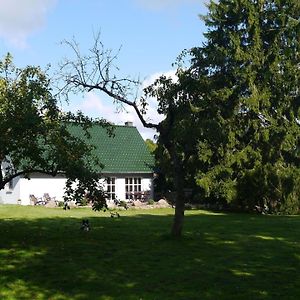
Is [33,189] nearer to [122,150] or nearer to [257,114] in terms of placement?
[122,150]

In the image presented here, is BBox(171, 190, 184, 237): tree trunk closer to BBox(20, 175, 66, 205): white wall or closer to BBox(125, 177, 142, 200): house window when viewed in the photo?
BBox(20, 175, 66, 205): white wall

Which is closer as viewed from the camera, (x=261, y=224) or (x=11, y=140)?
(x=11, y=140)

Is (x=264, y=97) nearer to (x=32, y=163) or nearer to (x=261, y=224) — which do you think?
(x=261, y=224)

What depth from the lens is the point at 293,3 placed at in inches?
1465

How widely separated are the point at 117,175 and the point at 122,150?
335cm

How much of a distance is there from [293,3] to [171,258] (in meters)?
28.8

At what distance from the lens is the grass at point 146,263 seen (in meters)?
10.6

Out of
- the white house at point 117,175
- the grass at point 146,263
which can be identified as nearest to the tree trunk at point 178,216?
the grass at point 146,263

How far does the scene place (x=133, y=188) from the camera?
44031 mm

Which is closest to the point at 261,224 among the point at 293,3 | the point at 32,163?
the point at 32,163

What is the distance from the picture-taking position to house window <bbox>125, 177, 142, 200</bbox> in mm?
42844

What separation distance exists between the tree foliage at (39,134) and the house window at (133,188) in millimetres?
26040

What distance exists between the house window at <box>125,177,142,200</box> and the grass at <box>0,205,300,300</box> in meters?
21.2

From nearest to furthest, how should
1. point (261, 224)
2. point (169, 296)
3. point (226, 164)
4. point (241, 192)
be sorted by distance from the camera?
1. point (169, 296)
2. point (261, 224)
3. point (226, 164)
4. point (241, 192)
